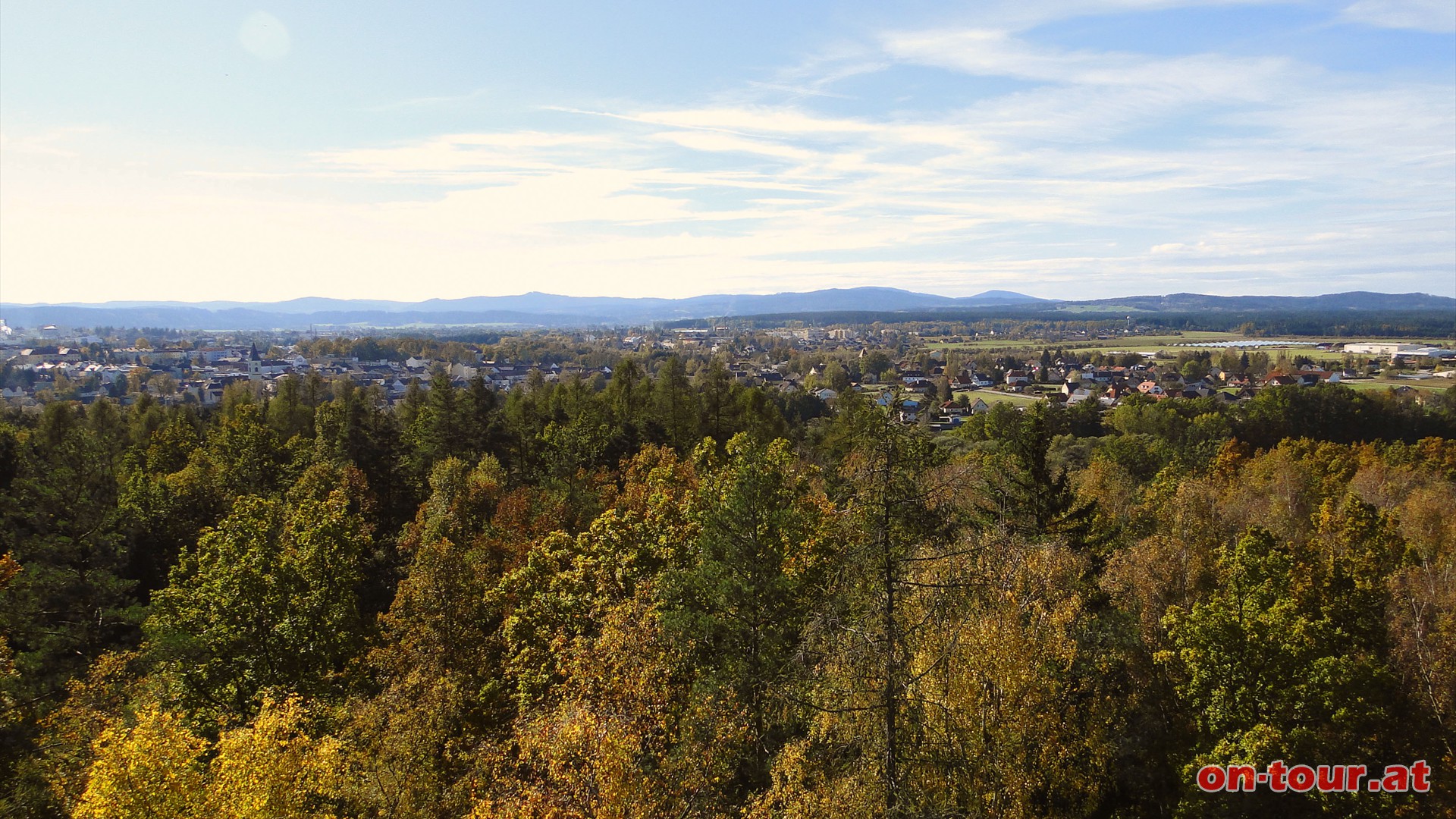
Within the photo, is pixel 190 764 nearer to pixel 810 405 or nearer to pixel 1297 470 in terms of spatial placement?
pixel 1297 470

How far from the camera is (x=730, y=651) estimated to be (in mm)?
17672

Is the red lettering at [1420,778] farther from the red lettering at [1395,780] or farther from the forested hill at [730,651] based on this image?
the forested hill at [730,651]

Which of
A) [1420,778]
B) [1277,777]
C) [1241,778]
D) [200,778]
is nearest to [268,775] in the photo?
[200,778]

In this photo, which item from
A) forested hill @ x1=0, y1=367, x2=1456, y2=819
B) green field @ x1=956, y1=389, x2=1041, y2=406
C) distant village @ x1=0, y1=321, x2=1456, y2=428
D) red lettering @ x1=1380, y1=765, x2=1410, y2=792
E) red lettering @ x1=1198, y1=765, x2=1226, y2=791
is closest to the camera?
forested hill @ x1=0, y1=367, x2=1456, y2=819

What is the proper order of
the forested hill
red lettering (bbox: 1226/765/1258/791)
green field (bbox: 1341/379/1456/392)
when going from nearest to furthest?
the forested hill → red lettering (bbox: 1226/765/1258/791) → green field (bbox: 1341/379/1456/392)

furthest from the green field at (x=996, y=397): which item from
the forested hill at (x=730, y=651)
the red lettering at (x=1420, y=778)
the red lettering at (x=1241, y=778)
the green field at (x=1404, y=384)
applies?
the red lettering at (x=1241, y=778)

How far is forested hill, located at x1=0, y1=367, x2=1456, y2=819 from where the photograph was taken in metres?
12.4

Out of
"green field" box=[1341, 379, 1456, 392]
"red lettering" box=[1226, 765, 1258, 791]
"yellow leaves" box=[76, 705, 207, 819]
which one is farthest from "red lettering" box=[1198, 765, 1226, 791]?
"green field" box=[1341, 379, 1456, 392]

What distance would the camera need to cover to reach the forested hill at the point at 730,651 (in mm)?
12414

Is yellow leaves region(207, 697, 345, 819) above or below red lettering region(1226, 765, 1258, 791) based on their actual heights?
above

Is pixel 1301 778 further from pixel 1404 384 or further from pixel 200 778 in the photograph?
pixel 1404 384

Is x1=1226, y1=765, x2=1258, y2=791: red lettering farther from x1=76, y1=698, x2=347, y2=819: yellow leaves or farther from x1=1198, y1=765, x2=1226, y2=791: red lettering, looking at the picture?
x1=76, y1=698, x2=347, y2=819: yellow leaves

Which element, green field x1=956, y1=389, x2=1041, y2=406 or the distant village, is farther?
green field x1=956, y1=389, x2=1041, y2=406

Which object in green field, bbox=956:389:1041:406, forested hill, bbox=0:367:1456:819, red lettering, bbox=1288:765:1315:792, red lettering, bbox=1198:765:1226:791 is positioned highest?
forested hill, bbox=0:367:1456:819
